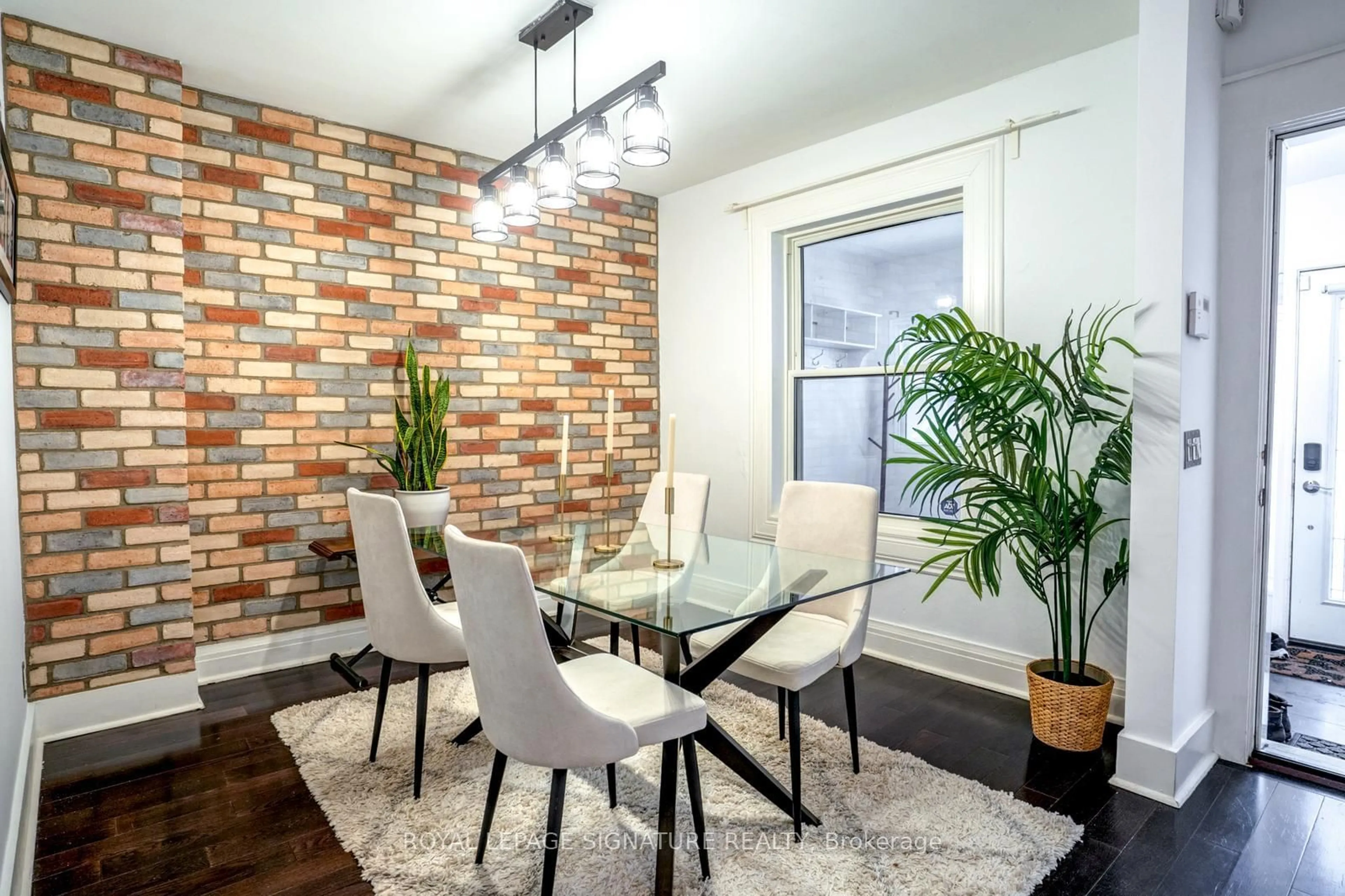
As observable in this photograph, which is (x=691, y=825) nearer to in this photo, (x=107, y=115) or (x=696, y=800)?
(x=696, y=800)

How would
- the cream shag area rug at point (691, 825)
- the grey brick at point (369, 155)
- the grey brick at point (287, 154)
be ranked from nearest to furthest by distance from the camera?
the cream shag area rug at point (691, 825) < the grey brick at point (287, 154) < the grey brick at point (369, 155)

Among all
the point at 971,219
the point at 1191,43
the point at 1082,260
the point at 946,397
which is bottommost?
the point at 946,397

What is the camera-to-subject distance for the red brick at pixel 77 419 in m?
2.63

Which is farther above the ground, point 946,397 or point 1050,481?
point 946,397

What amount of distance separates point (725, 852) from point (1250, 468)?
2.03m

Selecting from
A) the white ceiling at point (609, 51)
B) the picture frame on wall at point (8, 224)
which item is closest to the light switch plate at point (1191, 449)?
the white ceiling at point (609, 51)

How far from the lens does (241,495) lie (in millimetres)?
3270

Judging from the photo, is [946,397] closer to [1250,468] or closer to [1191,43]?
[1250,468]

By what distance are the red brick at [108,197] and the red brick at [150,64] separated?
464 mm

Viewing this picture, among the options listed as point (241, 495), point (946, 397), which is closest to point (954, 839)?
point (946, 397)

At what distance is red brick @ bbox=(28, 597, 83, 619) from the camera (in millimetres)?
2623

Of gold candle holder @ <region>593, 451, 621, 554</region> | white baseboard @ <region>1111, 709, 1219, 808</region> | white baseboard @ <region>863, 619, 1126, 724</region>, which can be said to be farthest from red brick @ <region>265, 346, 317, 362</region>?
white baseboard @ <region>1111, 709, 1219, 808</region>

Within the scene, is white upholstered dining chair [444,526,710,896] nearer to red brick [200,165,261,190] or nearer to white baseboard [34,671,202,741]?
white baseboard [34,671,202,741]

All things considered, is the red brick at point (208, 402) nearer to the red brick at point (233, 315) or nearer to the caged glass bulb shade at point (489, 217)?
the red brick at point (233, 315)
